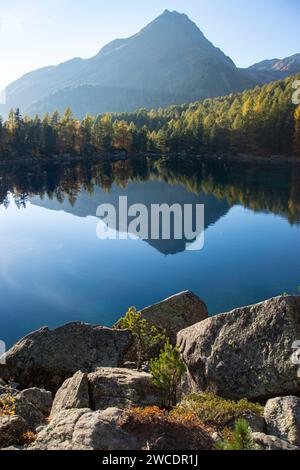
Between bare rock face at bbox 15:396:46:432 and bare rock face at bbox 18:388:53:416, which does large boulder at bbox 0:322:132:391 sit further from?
bare rock face at bbox 15:396:46:432

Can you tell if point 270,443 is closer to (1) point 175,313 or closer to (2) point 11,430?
(2) point 11,430

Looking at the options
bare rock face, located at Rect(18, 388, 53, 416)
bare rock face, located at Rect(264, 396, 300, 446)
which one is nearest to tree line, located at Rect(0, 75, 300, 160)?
bare rock face, located at Rect(18, 388, 53, 416)

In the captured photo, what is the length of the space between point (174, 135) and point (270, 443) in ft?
535

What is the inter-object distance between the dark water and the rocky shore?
9.89 m

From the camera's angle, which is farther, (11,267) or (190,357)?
(11,267)

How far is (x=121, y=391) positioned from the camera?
14.6 meters

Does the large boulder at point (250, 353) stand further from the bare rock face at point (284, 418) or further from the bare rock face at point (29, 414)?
the bare rock face at point (29, 414)

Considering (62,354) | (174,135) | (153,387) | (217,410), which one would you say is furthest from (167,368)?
(174,135)

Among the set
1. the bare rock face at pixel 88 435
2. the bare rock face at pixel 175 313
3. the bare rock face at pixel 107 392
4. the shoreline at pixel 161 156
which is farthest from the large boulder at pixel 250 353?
the shoreline at pixel 161 156

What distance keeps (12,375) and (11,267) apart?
979 inches

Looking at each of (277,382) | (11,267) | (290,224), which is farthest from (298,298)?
(290,224)
